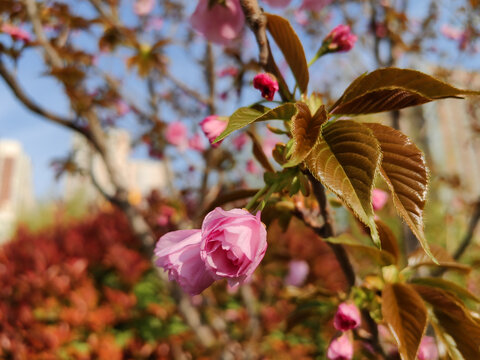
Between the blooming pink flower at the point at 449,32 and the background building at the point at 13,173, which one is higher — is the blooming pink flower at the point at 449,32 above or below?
above

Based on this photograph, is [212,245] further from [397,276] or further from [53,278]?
[53,278]

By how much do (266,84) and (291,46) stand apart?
0.26ft

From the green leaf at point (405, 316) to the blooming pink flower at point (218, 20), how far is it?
0.51 metres

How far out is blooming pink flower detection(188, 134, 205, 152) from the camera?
250 cm

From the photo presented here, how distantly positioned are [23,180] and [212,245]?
18.1 metres

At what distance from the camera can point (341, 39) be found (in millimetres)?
630

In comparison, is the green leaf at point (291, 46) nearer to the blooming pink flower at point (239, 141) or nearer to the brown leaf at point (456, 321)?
the brown leaf at point (456, 321)

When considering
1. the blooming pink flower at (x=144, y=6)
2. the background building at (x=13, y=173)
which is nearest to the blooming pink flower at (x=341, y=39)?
the blooming pink flower at (x=144, y=6)

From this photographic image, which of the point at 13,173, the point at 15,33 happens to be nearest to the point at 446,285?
the point at 15,33

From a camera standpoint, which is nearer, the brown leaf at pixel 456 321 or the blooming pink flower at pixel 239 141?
the brown leaf at pixel 456 321

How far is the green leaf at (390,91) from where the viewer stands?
0.40 metres

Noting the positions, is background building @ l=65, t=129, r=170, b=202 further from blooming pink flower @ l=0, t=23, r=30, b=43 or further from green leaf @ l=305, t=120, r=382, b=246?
green leaf @ l=305, t=120, r=382, b=246

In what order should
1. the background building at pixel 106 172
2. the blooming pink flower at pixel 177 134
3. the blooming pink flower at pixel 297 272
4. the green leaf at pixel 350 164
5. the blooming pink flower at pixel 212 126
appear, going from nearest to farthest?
the green leaf at pixel 350 164, the blooming pink flower at pixel 212 126, the background building at pixel 106 172, the blooming pink flower at pixel 297 272, the blooming pink flower at pixel 177 134

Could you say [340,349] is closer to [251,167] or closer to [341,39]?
[341,39]
